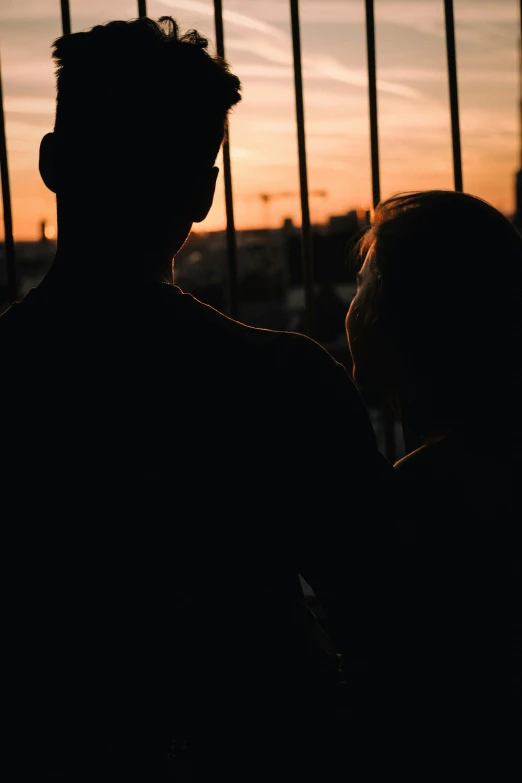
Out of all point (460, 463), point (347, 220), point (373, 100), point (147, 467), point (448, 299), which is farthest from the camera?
point (347, 220)

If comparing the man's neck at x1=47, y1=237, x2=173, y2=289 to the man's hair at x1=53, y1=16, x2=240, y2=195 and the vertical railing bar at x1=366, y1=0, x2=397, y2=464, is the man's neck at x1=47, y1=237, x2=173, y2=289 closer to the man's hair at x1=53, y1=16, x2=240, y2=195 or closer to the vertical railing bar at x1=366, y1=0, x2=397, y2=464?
the man's hair at x1=53, y1=16, x2=240, y2=195

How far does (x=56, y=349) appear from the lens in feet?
3.15

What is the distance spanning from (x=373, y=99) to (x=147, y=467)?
1360 millimetres

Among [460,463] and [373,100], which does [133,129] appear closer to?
[460,463]

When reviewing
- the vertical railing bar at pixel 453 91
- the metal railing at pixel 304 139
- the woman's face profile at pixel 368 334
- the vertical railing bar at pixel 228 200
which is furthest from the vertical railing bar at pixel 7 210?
the vertical railing bar at pixel 453 91

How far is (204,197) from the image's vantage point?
108 centimetres

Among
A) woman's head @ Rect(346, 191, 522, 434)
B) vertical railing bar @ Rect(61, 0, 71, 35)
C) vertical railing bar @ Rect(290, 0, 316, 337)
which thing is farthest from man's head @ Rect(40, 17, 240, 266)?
vertical railing bar @ Rect(61, 0, 71, 35)

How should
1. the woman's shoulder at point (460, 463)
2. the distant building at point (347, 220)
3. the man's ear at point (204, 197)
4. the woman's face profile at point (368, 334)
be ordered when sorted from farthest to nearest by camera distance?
the distant building at point (347, 220) → the woman's face profile at point (368, 334) → the woman's shoulder at point (460, 463) → the man's ear at point (204, 197)

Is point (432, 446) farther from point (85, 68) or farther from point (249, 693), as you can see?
point (85, 68)

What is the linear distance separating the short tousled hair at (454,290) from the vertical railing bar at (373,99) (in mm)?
585

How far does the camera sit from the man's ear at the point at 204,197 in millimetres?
1074

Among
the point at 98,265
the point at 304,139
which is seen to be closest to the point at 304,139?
the point at 304,139

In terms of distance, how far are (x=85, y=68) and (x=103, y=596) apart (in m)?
0.67

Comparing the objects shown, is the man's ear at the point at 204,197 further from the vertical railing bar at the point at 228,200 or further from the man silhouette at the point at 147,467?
the vertical railing bar at the point at 228,200
